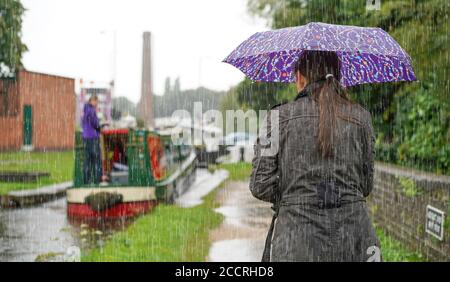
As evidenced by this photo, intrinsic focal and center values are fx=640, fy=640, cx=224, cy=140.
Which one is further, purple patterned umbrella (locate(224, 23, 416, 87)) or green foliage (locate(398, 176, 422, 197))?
green foliage (locate(398, 176, 422, 197))

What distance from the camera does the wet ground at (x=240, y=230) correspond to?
27.3 feet

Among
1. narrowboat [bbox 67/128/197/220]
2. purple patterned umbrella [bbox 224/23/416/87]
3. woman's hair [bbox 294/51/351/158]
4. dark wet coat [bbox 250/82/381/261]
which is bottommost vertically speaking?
narrowboat [bbox 67/128/197/220]

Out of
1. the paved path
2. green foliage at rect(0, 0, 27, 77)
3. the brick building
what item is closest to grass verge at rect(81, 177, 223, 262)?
the paved path

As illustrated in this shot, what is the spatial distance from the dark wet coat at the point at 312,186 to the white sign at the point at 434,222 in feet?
13.2

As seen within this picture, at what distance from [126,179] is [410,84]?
24.3 ft

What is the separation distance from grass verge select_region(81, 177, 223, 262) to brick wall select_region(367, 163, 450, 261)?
8.50 ft

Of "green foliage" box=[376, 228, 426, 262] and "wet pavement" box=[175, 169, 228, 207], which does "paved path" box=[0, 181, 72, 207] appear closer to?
"wet pavement" box=[175, 169, 228, 207]

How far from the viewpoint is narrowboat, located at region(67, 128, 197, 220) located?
1245 centimetres

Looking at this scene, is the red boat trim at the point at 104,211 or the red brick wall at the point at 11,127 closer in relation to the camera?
the red boat trim at the point at 104,211

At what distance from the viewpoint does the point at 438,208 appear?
7066mm

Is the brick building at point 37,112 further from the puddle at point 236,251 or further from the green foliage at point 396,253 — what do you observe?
the green foliage at point 396,253

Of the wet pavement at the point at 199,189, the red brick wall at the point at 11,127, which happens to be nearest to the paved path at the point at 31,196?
the wet pavement at the point at 199,189
